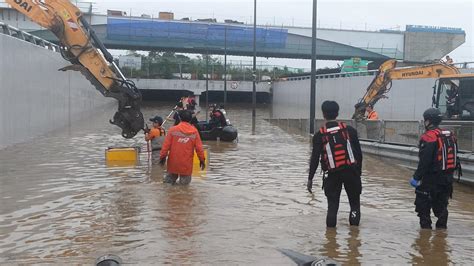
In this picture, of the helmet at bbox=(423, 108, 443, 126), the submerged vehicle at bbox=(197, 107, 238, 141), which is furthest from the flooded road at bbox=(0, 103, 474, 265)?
the submerged vehicle at bbox=(197, 107, 238, 141)

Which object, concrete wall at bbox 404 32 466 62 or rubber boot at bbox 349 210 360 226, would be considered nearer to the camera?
rubber boot at bbox 349 210 360 226

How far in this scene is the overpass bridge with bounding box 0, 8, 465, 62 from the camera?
73.6m

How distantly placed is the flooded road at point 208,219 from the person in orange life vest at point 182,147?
458mm

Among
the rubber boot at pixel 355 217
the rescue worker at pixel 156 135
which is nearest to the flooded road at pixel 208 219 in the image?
the rubber boot at pixel 355 217

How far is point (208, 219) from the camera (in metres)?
8.11

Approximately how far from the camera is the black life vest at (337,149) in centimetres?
732

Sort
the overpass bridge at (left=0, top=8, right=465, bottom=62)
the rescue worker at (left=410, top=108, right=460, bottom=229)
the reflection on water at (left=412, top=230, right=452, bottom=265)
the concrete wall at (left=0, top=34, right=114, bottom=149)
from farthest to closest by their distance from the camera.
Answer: the overpass bridge at (left=0, top=8, right=465, bottom=62)
the concrete wall at (left=0, top=34, right=114, bottom=149)
the rescue worker at (left=410, top=108, right=460, bottom=229)
the reflection on water at (left=412, top=230, right=452, bottom=265)

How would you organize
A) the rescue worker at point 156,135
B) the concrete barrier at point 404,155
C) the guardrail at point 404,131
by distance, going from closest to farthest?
the concrete barrier at point 404,155, the guardrail at point 404,131, the rescue worker at point 156,135

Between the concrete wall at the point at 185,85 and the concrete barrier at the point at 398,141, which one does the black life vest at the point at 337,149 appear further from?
the concrete wall at the point at 185,85

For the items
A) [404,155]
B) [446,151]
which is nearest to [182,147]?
[446,151]

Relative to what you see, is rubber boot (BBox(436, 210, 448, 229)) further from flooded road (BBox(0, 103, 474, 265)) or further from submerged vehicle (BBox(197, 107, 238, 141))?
submerged vehicle (BBox(197, 107, 238, 141))

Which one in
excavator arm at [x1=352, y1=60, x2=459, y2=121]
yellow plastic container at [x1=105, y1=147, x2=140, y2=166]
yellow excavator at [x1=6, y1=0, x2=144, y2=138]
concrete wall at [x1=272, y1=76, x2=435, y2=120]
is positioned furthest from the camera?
concrete wall at [x1=272, y1=76, x2=435, y2=120]

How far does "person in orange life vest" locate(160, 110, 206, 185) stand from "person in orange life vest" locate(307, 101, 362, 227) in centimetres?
298

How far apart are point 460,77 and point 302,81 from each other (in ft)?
109
